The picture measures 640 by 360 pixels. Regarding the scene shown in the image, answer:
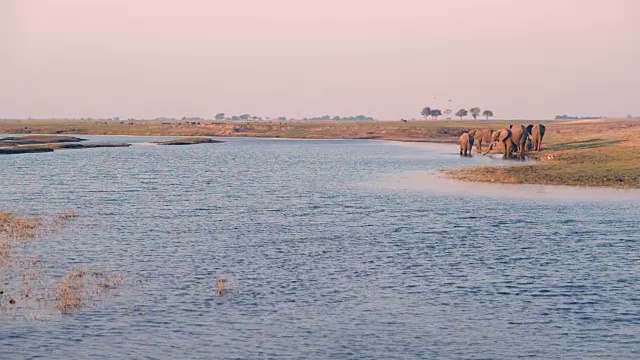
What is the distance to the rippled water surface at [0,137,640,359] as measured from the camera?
19281 millimetres

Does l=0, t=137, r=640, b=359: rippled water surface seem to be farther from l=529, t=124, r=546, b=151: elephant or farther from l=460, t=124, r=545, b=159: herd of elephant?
l=529, t=124, r=546, b=151: elephant

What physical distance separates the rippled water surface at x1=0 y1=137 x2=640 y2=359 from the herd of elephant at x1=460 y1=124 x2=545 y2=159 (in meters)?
31.7

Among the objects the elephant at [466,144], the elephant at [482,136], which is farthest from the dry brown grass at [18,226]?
the elephant at [482,136]

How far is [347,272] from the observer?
27375mm

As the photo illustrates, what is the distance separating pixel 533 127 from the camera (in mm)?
95750

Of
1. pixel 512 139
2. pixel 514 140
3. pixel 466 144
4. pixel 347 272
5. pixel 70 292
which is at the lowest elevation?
pixel 347 272

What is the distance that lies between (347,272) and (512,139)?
62.2 m

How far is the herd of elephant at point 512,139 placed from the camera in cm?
8593

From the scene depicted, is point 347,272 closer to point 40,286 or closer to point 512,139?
point 40,286

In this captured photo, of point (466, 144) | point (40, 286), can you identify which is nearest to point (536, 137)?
point (466, 144)

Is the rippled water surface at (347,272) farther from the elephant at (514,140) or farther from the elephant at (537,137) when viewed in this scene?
the elephant at (537,137)

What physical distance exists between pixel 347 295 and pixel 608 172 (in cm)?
4023

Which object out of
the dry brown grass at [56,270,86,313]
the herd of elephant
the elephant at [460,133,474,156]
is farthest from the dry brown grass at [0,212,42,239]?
the elephant at [460,133,474,156]

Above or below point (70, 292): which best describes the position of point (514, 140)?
above
